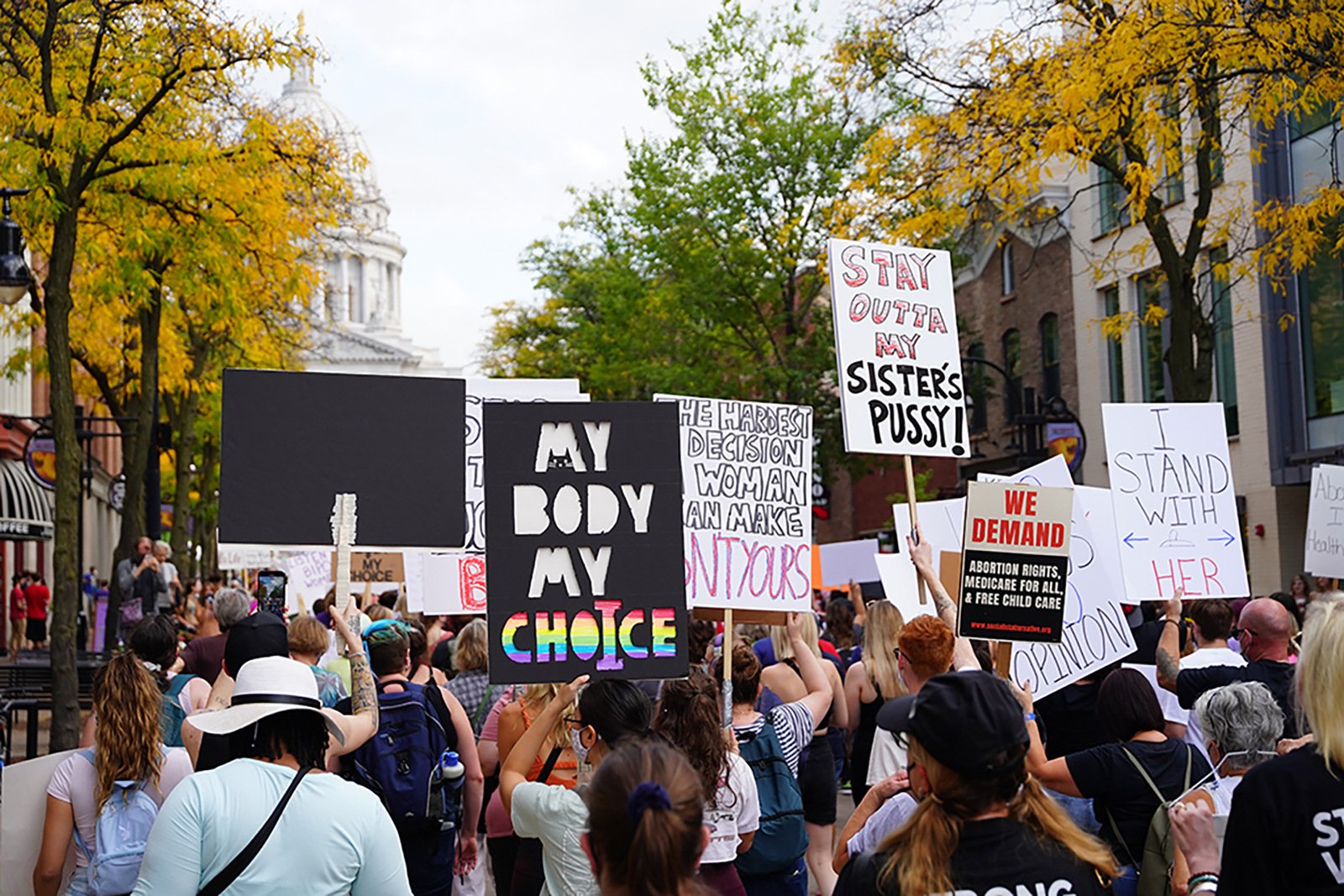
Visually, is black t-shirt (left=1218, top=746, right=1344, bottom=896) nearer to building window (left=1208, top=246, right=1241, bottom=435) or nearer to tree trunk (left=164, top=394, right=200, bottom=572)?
building window (left=1208, top=246, right=1241, bottom=435)

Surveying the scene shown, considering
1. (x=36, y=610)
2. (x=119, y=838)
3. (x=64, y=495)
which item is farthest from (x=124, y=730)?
(x=36, y=610)

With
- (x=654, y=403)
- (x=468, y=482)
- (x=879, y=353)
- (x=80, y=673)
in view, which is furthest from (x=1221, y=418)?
(x=80, y=673)

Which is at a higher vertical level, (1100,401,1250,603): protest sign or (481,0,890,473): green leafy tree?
(481,0,890,473): green leafy tree

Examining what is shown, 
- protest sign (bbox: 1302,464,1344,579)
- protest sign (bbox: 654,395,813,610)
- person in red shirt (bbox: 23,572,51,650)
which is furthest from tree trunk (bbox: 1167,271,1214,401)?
person in red shirt (bbox: 23,572,51,650)

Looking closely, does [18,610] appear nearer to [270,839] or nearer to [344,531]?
[344,531]

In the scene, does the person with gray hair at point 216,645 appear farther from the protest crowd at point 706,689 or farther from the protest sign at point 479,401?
the protest sign at point 479,401

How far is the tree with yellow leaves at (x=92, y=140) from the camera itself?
1387 centimetres

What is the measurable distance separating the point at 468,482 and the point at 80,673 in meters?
11.1

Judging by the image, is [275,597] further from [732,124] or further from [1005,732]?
[732,124]

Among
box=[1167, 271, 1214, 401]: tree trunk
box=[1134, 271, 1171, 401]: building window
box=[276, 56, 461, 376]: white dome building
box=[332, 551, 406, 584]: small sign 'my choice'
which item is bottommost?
box=[332, 551, 406, 584]: small sign 'my choice'

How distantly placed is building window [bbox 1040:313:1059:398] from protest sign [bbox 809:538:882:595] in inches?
660

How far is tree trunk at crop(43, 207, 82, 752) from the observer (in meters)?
13.6

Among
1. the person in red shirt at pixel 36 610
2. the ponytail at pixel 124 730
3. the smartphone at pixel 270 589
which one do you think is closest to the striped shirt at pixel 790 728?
the ponytail at pixel 124 730

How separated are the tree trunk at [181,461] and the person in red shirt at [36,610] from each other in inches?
116
